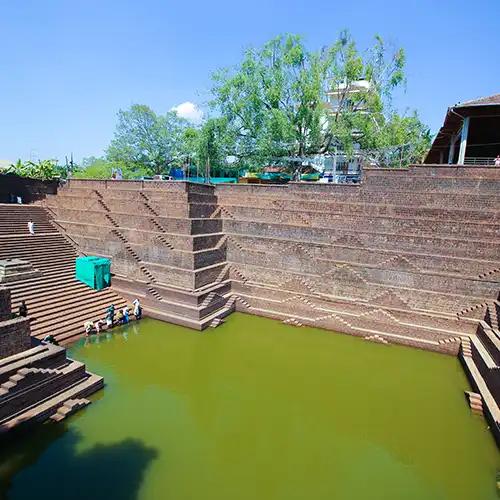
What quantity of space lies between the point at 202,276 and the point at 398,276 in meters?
6.35

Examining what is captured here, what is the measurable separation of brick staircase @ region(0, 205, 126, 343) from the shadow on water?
4.02 meters

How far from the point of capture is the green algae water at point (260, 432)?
5285 millimetres

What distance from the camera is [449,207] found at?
11.2 m

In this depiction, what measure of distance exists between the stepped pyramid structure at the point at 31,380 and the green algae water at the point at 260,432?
13.4 inches

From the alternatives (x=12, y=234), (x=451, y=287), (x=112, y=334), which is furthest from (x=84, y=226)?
(x=451, y=287)

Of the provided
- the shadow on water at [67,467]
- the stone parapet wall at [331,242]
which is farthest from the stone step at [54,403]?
the stone parapet wall at [331,242]

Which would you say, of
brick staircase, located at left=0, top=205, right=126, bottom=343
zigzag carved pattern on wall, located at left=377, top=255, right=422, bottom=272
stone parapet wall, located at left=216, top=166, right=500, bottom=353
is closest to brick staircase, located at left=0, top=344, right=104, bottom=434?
brick staircase, located at left=0, top=205, right=126, bottom=343

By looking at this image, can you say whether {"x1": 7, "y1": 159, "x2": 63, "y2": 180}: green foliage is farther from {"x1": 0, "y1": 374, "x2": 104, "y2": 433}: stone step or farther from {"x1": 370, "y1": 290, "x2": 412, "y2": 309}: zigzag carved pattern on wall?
{"x1": 370, "y1": 290, "x2": 412, "y2": 309}: zigzag carved pattern on wall

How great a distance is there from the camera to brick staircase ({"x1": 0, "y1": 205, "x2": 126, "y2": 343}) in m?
10.1

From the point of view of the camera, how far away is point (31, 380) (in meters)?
6.52

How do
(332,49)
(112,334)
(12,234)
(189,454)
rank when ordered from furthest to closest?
1. (332,49)
2. (12,234)
3. (112,334)
4. (189,454)

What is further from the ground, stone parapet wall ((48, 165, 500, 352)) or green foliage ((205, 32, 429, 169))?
green foliage ((205, 32, 429, 169))

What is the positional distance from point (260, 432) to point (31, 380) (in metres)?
4.48

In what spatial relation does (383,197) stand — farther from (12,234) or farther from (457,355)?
(12,234)
